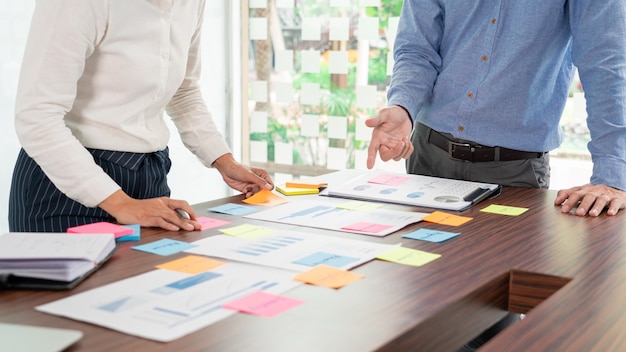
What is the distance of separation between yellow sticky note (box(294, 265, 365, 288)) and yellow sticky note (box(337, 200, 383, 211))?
0.52 m

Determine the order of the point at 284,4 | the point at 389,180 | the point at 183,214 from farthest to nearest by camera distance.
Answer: the point at 284,4 → the point at 389,180 → the point at 183,214

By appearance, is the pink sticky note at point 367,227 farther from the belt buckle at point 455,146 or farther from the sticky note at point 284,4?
the sticky note at point 284,4

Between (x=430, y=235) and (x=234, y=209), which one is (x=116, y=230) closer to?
(x=234, y=209)

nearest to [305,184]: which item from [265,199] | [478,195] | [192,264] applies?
[265,199]

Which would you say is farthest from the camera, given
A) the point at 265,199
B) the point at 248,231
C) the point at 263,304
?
the point at 265,199

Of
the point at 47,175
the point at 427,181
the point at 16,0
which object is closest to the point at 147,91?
the point at 47,175

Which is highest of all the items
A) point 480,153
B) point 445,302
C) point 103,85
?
point 103,85

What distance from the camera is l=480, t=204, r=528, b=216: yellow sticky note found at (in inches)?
67.8

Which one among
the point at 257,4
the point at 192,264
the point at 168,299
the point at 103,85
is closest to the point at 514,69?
the point at 103,85

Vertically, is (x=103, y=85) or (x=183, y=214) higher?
(x=103, y=85)

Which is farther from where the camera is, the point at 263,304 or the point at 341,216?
the point at 341,216

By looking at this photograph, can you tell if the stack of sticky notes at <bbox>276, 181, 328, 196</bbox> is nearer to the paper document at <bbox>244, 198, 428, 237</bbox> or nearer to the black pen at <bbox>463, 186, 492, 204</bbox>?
the paper document at <bbox>244, 198, 428, 237</bbox>

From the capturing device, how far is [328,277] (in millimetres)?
1163

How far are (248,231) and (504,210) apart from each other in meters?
0.66
